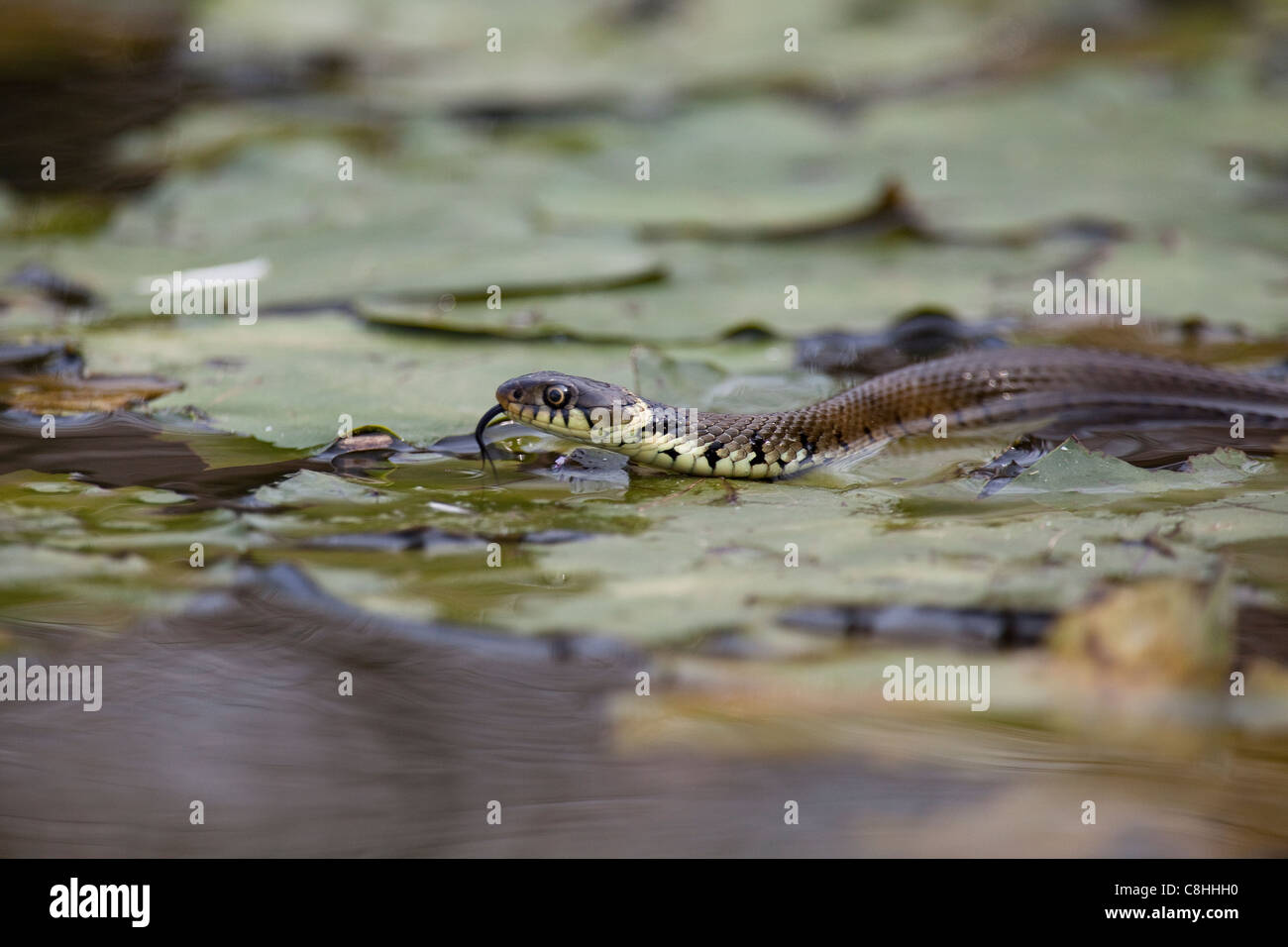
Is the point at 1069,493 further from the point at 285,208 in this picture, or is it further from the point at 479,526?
the point at 285,208

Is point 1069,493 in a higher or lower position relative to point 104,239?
lower

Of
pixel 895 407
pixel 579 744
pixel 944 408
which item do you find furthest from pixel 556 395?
pixel 579 744

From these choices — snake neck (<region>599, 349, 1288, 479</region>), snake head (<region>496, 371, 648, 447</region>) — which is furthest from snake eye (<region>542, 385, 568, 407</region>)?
snake neck (<region>599, 349, 1288, 479</region>)

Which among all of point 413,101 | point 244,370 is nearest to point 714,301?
point 244,370

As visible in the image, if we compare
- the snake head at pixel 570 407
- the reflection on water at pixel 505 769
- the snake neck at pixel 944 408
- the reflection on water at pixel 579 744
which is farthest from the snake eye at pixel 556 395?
the reflection on water at pixel 505 769

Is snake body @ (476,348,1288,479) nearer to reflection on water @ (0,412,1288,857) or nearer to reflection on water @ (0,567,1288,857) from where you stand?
reflection on water @ (0,412,1288,857)

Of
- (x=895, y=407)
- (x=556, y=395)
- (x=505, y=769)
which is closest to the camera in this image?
(x=505, y=769)

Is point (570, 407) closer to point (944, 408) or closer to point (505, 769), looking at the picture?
point (944, 408)
